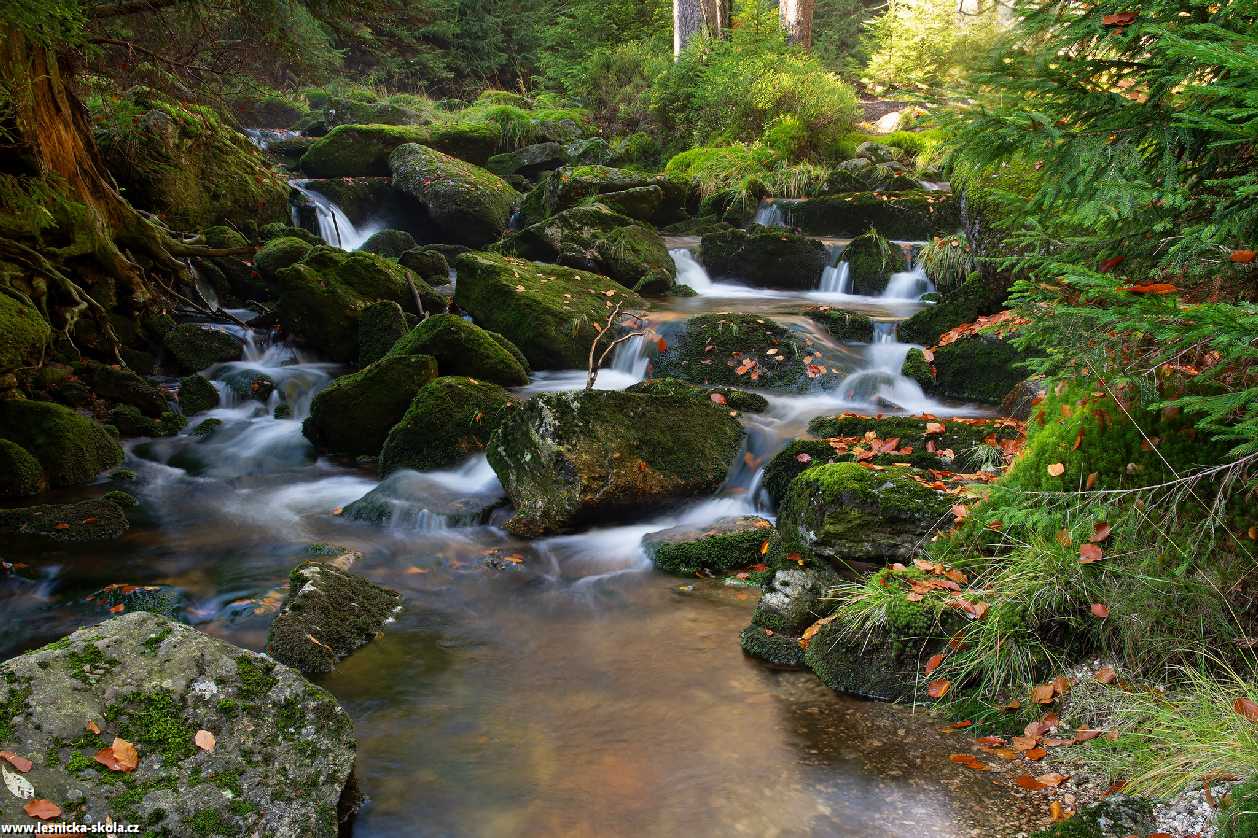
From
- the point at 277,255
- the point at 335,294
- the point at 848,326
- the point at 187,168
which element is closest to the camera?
the point at 848,326

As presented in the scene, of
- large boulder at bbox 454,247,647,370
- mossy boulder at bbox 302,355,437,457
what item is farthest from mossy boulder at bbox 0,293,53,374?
large boulder at bbox 454,247,647,370

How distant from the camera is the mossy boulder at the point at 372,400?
9078 millimetres

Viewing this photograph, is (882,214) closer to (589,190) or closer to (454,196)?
(589,190)

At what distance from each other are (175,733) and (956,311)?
912 centimetres

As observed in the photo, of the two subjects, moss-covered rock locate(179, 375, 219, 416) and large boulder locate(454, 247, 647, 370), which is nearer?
moss-covered rock locate(179, 375, 219, 416)

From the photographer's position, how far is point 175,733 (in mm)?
3154

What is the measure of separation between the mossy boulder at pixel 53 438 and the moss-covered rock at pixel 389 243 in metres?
7.86

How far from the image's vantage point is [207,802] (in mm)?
3006

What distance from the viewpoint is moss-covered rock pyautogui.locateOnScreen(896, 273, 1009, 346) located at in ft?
31.5

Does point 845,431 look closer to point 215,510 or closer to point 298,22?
point 215,510

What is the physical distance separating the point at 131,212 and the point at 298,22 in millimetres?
3285

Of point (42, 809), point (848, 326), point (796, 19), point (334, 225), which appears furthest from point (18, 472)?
point (796, 19)

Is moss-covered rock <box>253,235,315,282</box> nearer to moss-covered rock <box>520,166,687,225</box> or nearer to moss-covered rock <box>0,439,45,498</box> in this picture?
moss-covered rock <box>0,439,45,498</box>

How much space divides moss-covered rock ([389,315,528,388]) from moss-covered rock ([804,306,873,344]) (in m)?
4.07
